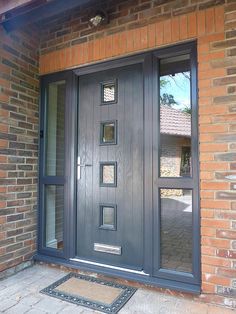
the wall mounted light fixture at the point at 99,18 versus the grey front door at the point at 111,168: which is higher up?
the wall mounted light fixture at the point at 99,18

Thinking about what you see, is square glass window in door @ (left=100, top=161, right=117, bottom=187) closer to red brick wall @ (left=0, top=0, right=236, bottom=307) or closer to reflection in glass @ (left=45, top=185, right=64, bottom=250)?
reflection in glass @ (left=45, top=185, right=64, bottom=250)

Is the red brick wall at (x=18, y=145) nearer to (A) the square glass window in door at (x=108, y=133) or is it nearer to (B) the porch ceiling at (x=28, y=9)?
(B) the porch ceiling at (x=28, y=9)

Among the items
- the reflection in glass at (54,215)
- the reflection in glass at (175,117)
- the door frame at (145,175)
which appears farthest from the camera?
the reflection in glass at (54,215)

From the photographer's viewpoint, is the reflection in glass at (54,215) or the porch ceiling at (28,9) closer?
the porch ceiling at (28,9)

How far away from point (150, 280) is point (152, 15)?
8.04 feet

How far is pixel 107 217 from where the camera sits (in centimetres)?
267

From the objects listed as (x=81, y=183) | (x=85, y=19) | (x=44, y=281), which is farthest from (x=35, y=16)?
(x=44, y=281)

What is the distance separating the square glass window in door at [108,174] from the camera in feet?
8.65

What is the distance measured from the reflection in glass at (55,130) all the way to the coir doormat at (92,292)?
3.74 ft

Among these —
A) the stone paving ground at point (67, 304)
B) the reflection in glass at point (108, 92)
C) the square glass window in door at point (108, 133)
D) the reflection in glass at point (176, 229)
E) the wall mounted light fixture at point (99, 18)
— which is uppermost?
the wall mounted light fixture at point (99, 18)

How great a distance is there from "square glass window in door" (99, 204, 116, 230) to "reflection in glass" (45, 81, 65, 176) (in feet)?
2.19

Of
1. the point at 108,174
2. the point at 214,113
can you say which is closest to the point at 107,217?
the point at 108,174

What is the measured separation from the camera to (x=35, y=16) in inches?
93.4

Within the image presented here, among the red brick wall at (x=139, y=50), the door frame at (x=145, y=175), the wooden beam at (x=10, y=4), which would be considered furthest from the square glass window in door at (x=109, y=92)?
the wooden beam at (x=10, y=4)
